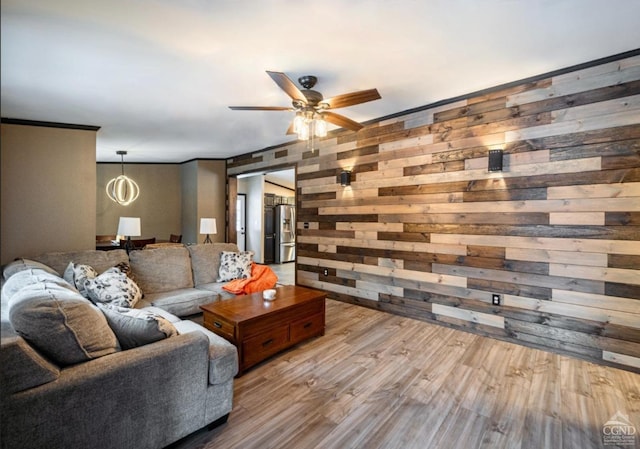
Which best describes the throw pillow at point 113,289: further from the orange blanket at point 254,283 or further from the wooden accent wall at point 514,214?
the wooden accent wall at point 514,214

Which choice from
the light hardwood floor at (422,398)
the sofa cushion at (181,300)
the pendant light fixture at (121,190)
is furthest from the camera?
the pendant light fixture at (121,190)

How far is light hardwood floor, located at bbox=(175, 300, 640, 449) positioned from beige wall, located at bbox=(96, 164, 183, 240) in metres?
5.97

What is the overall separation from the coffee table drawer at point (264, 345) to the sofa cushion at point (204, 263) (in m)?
1.67

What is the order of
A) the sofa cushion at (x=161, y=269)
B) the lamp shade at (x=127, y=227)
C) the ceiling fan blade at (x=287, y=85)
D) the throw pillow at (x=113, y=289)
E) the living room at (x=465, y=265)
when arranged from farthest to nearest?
the lamp shade at (x=127, y=227), the sofa cushion at (x=161, y=269), the throw pillow at (x=113, y=289), the ceiling fan blade at (x=287, y=85), the living room at (x=465, y=265)

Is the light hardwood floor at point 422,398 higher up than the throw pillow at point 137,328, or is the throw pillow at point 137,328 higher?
the throw pillow at point 137,328

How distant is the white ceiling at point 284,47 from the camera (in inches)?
82.7

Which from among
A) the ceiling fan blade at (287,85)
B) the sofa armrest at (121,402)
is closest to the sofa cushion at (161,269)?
the sofa armrest at (121,402)

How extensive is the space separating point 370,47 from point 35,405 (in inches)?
120

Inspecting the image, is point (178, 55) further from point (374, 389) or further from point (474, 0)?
point (374, 389)

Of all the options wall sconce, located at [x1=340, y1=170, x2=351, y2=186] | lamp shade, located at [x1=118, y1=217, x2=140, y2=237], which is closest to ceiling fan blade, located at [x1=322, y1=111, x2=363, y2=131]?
wall sconce, located at [x1=340, y1=170, x2=351, y2=186]

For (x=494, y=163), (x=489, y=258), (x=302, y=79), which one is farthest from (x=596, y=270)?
(x=302, y=79)

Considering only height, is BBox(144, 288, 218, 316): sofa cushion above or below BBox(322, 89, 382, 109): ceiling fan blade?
below

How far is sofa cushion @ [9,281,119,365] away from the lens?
1397mm

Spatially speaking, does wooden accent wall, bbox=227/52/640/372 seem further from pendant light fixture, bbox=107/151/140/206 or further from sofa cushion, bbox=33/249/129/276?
pendant light fixture, bbox=107/151/140/206
